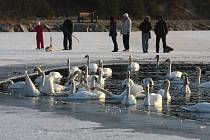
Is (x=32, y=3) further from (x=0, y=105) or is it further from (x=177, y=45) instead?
(x=0, y=105)

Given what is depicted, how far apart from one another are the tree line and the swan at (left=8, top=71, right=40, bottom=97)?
59.0 meters

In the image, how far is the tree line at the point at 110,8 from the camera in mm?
76812

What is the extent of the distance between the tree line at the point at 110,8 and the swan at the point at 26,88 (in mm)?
59039

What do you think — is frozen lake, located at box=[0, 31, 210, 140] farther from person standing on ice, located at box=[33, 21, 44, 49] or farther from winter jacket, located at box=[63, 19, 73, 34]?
person standing on ice, located at box=[33, 21, 44, 49]

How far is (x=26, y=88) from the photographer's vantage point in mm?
16359

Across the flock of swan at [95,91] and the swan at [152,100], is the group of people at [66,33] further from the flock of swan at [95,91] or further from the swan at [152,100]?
the swan at [152,100]

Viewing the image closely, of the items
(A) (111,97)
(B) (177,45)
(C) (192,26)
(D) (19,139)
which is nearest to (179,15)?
(C) (192,26)

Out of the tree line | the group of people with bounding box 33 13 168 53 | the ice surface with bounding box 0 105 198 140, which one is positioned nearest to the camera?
the ice surface with bounding box 0 105 198 140

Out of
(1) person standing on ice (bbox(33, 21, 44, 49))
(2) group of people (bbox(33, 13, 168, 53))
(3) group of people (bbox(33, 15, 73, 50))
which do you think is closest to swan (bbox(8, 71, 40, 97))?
(2) group of people (bbox(33, 13, 168, 53))

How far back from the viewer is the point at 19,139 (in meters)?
9.95

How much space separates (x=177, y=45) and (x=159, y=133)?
1195 inches

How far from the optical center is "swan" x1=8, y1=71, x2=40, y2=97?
53.3ft

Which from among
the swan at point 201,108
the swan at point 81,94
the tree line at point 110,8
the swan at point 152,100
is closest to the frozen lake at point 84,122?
the swan at point 81,94

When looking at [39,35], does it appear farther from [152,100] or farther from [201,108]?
[201,108]
